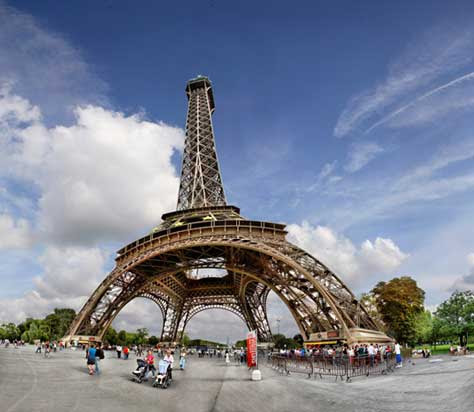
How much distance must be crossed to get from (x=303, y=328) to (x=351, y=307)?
17.6ft

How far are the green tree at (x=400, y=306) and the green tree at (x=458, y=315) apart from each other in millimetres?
2743

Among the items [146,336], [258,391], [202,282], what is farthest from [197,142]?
[146,336]

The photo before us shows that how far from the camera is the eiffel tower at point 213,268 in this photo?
33531 mm

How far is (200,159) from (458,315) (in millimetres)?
46344

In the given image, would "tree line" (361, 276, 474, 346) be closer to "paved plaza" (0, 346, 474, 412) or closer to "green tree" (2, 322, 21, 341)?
"paved plaza" (0, 346, 474, 412)

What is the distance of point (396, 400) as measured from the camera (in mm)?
9906

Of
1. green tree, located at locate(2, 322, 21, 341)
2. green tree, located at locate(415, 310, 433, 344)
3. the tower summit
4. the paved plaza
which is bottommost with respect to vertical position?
green tree, located at locate(2, 322, 21, 341)

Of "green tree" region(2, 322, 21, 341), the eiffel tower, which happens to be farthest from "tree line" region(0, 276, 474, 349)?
"green tree" region(2, 322, 21, 341)

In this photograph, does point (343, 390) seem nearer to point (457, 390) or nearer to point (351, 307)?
point (457, 390)

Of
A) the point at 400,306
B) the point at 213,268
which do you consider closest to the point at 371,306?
the point at 400,306

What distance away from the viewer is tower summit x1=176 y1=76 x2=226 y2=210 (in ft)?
198

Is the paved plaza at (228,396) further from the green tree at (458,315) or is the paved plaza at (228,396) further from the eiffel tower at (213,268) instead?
the green tree at (458,315)

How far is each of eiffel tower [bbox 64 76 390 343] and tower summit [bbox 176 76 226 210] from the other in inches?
7.5

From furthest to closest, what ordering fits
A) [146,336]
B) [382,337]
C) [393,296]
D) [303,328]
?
[146,336], [393,296], [303,328], [382,337]
